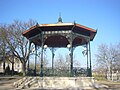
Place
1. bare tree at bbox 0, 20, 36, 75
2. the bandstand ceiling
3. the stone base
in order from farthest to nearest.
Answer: bare tree at bbox 0, 20, 36, 75 → the bandstand ceiling → the stone base

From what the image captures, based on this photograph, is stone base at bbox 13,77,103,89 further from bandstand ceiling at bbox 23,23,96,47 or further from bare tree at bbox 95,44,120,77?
bare tree at bbox 95,44,120,77

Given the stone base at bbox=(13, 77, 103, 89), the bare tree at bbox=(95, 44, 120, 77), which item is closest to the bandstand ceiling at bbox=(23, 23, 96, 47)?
the stone base at bbox=(13, 77, 103, 89)

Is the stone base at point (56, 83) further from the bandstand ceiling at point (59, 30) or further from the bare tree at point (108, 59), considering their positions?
the bare tree at point (108, 59)

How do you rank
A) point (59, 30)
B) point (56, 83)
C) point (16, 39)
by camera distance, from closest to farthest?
point (56, 83)
point (59, 30)
point (16, 39)

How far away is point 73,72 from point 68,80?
121 cm

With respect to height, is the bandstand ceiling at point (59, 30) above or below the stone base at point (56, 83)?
above

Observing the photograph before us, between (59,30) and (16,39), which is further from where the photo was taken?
(16,39)

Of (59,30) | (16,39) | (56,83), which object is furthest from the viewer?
(16,39)

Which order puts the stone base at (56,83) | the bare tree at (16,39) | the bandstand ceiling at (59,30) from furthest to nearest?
1. the bare tree at (16,39)
2. the bandstand ceiling at (59,30)
3. the stone base at (56,83)

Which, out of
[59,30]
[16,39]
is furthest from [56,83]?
[16,39]

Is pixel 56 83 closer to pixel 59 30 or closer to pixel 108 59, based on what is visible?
pixel 59 30

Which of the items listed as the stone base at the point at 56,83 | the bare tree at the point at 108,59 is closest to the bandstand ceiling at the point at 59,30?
the stone base at the point at 56,83

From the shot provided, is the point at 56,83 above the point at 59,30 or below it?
below

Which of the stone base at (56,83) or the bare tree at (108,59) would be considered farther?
the bare tree at (108,59)
